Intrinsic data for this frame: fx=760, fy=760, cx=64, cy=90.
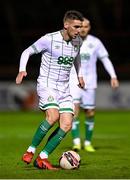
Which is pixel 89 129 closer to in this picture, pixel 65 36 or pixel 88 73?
pixel 88 73

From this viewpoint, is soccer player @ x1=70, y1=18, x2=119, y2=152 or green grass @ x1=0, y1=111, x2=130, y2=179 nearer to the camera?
green grass @ x1=0, y1=111, x2=130, y2=179

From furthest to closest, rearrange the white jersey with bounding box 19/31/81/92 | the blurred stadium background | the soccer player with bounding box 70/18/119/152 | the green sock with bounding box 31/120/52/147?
the blurred stadium background
the soccer player with bounding box 70/18/119/152
the white jersey with bounding box 19/31/81/92
the green sock with bounding box 31/120/52/147

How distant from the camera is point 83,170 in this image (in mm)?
9680

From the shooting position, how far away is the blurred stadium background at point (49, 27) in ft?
93.0

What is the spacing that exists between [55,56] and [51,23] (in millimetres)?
20931

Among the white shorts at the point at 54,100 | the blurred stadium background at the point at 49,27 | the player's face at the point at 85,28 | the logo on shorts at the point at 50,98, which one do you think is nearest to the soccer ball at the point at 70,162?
the white shorts at the point at 54,100

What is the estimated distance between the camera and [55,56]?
1009 centimetres

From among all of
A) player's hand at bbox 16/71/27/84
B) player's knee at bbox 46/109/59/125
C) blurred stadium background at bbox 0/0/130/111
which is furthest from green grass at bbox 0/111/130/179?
blurred stadium background at bbox 0/0/130/111

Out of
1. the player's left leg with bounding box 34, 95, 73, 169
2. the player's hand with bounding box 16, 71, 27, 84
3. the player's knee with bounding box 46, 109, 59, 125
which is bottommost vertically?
the player's left leg with bounding box 34, 95, 73, 169

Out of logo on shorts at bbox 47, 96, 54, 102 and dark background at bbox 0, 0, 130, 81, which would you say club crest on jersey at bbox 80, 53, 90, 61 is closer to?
logo on shorts at bbox 47, 96, 54, 102

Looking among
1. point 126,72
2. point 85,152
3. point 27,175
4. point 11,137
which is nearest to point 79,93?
point 85,152

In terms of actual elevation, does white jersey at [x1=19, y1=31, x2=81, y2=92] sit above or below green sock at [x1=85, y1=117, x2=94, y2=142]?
above

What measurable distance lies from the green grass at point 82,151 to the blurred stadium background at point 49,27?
473 cm

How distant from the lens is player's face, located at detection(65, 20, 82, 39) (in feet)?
32.3
